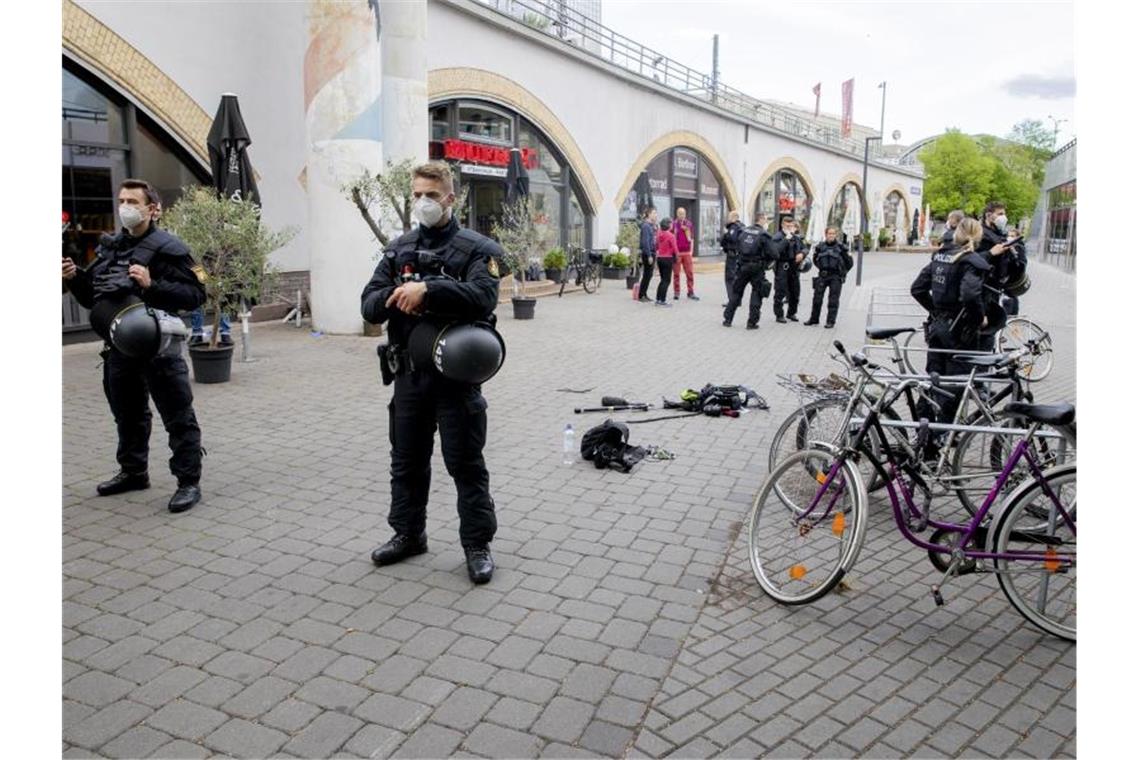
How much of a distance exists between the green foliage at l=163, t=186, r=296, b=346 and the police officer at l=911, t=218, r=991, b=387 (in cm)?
669

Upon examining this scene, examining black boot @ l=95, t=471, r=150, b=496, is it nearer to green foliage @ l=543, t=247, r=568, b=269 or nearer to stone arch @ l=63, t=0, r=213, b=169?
stone arch @ l=63, t=0, r=213, b=169

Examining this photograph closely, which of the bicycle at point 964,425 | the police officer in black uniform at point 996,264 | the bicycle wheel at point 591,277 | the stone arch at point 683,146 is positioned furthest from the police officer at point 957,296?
the stone arch at point 683,146

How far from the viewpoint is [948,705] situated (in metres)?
3.29

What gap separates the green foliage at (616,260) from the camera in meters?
23.7

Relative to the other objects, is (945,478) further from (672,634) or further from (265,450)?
(265,450)

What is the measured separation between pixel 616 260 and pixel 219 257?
15.5 meters

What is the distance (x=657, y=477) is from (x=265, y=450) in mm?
3007

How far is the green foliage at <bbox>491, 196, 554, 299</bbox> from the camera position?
629 inches

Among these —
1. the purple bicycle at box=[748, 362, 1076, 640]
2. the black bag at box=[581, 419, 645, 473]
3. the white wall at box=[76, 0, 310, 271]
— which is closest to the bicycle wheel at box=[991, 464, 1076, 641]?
the purple bicycle at box=[748, 362, 1076, 640]

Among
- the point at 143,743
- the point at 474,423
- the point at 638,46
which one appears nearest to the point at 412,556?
the point at 474,423

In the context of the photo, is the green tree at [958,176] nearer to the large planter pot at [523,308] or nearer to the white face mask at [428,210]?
the large planter pot at [523,308]

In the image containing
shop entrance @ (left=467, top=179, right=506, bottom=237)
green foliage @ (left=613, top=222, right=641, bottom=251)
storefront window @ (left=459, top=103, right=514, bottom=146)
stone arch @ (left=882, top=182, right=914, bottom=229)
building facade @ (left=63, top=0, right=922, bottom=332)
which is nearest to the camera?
building facade @ (left=63, top=0, right=922, bottom=332)

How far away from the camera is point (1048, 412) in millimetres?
3609

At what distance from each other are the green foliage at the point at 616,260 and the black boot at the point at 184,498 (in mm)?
19063
